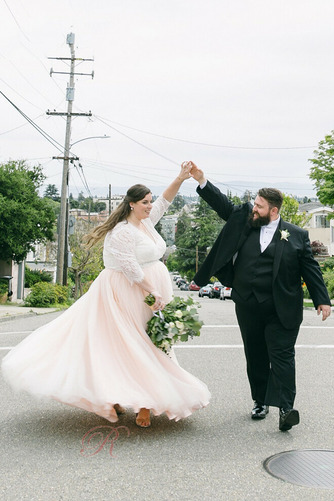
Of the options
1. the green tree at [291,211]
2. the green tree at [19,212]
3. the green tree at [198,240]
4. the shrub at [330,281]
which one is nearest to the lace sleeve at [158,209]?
the green tree at [19,212]

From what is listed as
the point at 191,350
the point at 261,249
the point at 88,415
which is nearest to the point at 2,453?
the point at 88,415

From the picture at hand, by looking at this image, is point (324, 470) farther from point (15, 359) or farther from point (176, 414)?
point (15, 359)

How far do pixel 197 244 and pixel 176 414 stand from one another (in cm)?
10488

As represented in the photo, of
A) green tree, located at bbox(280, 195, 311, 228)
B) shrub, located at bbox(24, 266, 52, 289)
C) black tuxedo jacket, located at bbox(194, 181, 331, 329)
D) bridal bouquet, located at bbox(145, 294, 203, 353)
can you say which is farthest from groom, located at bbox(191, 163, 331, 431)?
green tree, located at bbox(280, 195, 311, 228)

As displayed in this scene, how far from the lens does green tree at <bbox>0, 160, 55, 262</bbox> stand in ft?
104

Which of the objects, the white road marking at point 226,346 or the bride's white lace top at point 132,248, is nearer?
the bride's white lace top at point 132,248

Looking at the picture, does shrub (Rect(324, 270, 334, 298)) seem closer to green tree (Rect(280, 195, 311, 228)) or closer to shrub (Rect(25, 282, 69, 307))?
shrub (Rect(25, 282, 69, 307))

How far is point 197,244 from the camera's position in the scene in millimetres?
110125

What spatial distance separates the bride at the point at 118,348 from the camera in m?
5.22

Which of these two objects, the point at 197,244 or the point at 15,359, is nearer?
the point at 15,359

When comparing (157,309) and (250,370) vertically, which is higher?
(157,309)

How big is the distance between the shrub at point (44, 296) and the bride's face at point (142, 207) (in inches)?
931

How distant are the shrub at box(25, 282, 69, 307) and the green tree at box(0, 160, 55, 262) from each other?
3170 millimetres

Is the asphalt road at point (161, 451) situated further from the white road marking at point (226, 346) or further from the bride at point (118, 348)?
the white road marking at point (226, 346)
